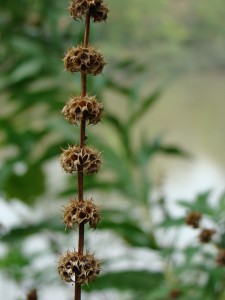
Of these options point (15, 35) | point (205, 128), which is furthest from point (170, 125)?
point (15, 35)

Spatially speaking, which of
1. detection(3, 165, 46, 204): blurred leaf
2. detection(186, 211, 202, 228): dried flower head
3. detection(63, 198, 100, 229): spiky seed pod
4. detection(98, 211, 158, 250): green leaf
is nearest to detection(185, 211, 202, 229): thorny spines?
detection(186, 211, 202, 228): dried flower head

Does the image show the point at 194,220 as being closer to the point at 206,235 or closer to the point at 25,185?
the point at 206,235

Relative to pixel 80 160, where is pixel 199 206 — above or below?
above

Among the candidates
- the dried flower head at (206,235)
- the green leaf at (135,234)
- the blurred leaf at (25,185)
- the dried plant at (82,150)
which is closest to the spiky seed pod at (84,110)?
the dried plant at (82,150)

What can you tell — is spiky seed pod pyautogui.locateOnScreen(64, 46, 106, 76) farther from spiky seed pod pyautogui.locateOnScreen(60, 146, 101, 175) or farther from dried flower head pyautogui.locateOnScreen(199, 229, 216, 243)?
dried flower head pyautogui.locateOnScreen(199, 229, 216, 243)

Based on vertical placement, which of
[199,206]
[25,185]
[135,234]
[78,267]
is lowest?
[78,267]

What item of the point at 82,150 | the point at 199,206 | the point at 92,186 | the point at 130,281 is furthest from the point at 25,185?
the point at 82,150

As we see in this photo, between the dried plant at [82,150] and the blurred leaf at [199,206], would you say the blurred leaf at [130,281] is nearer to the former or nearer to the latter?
the blurred leaf at [199,206]
